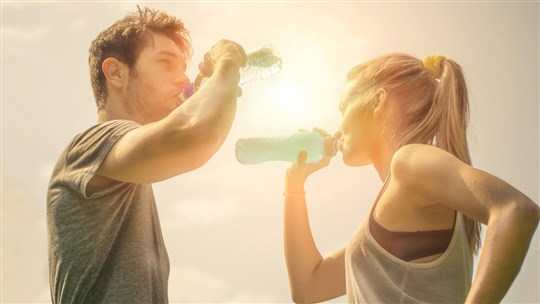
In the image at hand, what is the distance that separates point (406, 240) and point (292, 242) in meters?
1.01

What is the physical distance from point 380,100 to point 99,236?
146cm

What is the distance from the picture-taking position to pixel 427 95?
3221 mm

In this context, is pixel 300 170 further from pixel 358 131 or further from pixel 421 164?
pixel 421 164

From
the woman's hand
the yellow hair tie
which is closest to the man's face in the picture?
the woman's hand

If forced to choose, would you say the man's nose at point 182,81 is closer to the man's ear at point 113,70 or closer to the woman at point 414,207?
the man's ear at point 113,70

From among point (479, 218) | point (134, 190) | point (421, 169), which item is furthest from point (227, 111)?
point (479, 218)

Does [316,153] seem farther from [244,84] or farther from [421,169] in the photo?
[421,169]

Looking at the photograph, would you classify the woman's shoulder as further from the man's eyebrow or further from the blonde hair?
the man's eyebrow

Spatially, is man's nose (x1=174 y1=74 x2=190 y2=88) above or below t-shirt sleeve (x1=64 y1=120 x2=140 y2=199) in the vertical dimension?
above

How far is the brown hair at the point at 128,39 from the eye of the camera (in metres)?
3.54

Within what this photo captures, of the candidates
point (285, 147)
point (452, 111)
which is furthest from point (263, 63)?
point (452, 111)

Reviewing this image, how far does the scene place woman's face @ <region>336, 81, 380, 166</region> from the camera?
129 inches

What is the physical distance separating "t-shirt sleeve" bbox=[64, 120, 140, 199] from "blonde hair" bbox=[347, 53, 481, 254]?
123 centimetres

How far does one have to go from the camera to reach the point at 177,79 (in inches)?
139
